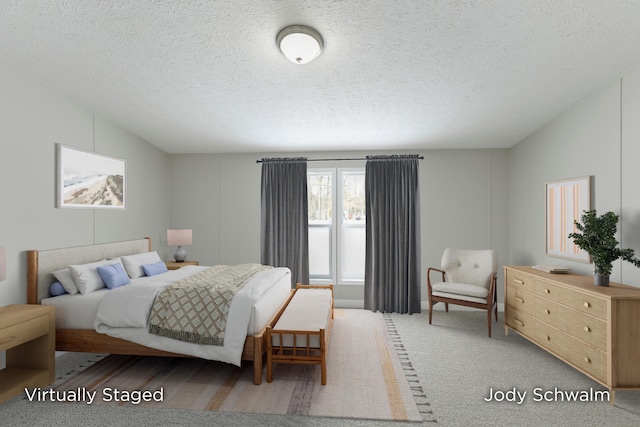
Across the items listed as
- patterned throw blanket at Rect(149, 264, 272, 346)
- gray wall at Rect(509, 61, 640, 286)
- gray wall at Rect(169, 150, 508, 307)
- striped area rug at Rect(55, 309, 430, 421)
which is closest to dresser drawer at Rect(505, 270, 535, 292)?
gray wall at Rect(509, 61, 640, 286)

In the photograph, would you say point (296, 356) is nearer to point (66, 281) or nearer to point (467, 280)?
point (66, 281)

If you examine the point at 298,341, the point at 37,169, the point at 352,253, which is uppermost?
the point at 37,169

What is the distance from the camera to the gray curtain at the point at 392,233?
203 inches

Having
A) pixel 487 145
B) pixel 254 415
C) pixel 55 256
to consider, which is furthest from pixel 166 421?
pixel 487 145

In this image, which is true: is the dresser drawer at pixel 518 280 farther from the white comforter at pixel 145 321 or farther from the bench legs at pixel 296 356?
the white comforter at pixel 145 321

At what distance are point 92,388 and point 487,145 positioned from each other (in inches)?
218

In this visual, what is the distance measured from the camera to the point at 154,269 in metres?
4.30

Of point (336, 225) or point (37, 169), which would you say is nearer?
point (37, 169)

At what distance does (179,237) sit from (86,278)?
5.76 ft

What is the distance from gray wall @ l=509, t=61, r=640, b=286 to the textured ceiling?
0.60 ft

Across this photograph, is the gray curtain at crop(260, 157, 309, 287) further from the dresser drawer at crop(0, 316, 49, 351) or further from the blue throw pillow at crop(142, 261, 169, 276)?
the dresser drawer at crop(0, 316, 49, 351)

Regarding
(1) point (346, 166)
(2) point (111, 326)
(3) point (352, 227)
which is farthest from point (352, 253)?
(2) point (111, 326)

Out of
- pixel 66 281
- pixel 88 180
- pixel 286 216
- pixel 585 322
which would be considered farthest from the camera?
pixel 286 216

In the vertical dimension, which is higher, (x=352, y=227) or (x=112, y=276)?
(x=352, y=227)
